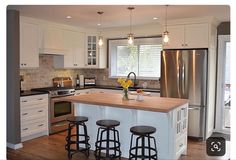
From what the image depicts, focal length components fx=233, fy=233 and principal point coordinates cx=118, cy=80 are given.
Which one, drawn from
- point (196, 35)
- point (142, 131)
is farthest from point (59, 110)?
point (196, 35)

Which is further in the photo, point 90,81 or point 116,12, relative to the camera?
point 90,81

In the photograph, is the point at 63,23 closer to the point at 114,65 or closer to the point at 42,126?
the point at 114,65

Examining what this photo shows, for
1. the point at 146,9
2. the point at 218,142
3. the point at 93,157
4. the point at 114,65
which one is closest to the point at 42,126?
the point at 93,157

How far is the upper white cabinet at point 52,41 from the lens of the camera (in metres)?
5.23

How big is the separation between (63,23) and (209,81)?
3.61 m

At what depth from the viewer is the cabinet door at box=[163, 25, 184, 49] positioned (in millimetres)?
5000

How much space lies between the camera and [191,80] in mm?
4777

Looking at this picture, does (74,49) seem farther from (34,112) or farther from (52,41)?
(34,112)

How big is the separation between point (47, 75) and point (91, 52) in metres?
1.42

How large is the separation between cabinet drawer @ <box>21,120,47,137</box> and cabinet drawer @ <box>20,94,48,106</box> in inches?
16.5

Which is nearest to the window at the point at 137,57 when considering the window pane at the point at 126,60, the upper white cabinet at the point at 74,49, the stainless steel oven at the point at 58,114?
the window pane at the point at 126,60

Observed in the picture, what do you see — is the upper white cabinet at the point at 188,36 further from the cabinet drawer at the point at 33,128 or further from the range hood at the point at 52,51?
the cabinet drawer at the point at 33,128

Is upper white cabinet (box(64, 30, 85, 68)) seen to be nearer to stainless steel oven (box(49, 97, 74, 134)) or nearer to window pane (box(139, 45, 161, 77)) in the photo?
stainless steel oven (box(49, 97, 74, 134))
